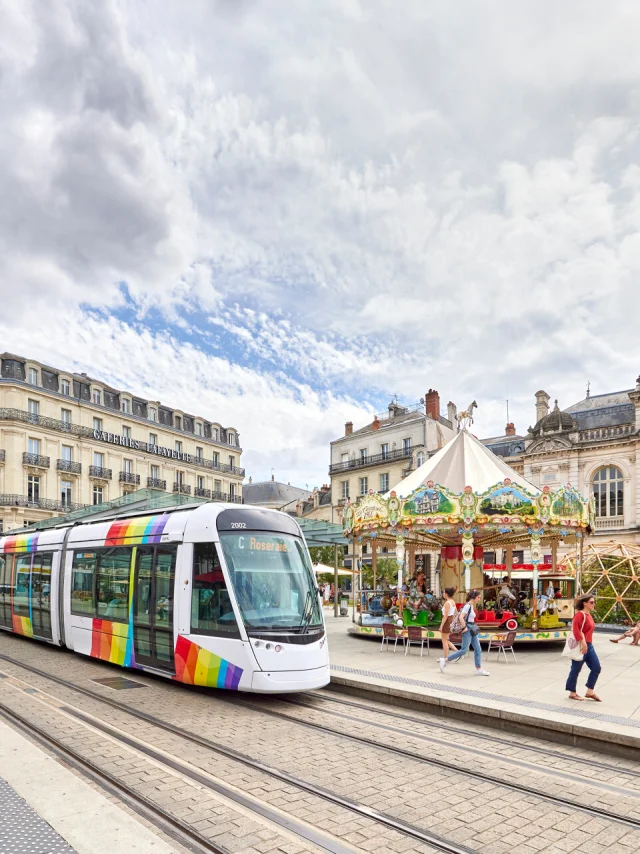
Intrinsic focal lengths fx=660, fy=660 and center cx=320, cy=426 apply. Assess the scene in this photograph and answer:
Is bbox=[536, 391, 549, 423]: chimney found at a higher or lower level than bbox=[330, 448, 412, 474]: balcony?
higher

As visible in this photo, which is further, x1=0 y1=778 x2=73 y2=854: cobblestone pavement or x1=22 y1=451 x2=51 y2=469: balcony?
x1=22 y1=451 x2=51 y2=469: balcony

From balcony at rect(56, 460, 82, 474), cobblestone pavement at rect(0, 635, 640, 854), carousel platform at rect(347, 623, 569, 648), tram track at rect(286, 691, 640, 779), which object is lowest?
carousel platform at rect(347, 623, 569, 648)

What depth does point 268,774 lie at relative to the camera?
6.88 metres

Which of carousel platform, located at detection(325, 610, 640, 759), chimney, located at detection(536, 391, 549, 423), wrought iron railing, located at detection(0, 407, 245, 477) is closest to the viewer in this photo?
carousel platform, located at detection(325, 610, 640, 759)

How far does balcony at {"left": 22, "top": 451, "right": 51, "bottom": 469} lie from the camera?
4512cm

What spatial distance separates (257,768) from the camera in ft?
23.1

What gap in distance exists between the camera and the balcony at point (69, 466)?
4750cm

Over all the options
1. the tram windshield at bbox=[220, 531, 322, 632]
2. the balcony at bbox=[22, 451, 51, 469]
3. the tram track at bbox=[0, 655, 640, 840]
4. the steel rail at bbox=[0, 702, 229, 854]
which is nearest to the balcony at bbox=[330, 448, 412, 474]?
the balcony at bbox=[22, 451, 51, 469]

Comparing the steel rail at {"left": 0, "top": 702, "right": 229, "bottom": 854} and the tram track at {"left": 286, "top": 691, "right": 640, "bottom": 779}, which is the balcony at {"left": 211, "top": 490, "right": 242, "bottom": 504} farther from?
the steel rail at {"left": 0, "top": 702, "right": 229, "bottom": 854}

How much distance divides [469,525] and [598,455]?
2572 cm

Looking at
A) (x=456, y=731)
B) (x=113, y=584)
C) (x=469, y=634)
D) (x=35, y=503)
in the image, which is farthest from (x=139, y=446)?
(x=456, y=731)

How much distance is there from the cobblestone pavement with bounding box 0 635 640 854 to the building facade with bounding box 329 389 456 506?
124 ft

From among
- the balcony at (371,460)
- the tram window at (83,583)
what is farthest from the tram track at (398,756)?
the balcony at (371,460)

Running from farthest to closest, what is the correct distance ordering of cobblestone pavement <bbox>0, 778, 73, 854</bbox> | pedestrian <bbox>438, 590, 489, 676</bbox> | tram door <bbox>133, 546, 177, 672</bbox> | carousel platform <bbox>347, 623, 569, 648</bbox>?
carousel platform <bbox>347, 623, 569, 648</bbox>, pedestrian <bbox>438, 590, 489, 676</bbox>, tram door <bbox>133, 546, 177, 672</bbox>, cobblestone pavement <bbox>0, 778, 73, 854</bbox>
